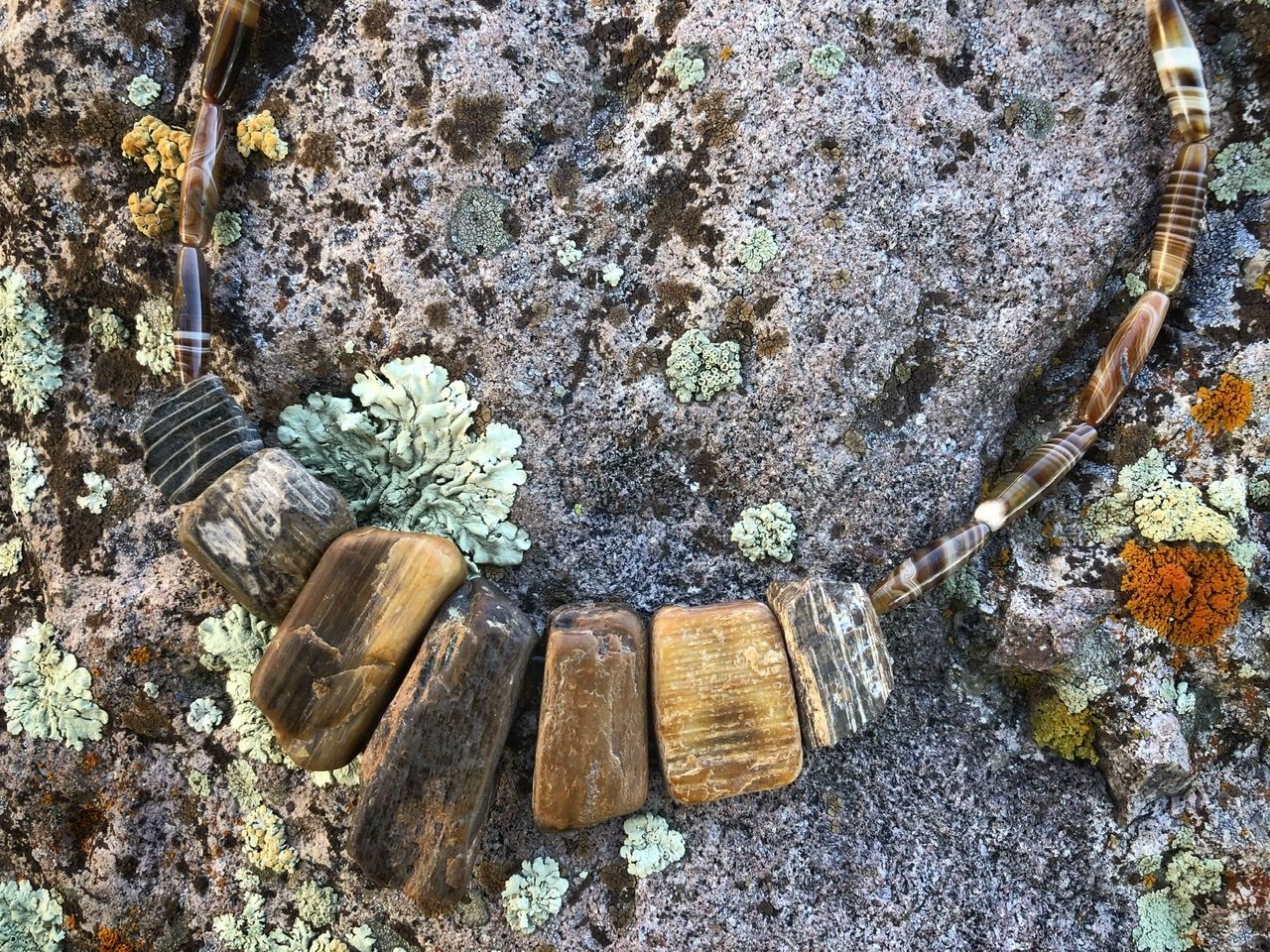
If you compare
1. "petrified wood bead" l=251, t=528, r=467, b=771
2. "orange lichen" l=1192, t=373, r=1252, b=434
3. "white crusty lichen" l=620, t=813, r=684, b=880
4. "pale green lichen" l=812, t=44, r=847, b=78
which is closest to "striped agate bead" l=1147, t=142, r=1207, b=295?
"orange lichen" l=1192, t=373, r=1252, b=434

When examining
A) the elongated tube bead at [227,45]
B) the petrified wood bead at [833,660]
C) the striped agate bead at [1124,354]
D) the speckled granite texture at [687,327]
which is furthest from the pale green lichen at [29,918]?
the striped agate bead at [1124,354]

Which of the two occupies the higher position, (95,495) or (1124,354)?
(95,495)

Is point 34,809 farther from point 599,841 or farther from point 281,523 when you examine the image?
point 599,841

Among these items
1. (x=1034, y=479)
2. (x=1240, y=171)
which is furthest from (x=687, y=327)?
(x=1240, y=171)

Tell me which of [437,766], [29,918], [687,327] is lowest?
[29,918]

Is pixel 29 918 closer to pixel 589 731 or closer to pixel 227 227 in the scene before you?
pixel 589 731

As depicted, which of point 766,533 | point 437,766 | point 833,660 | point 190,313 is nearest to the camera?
point 437,766

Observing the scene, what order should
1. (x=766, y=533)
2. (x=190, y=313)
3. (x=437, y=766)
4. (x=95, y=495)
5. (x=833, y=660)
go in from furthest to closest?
(x=95, y=495) → (x=766, y=533) → (x=190, y=313) → (x=833, y=660) → (x=437, y=766)
